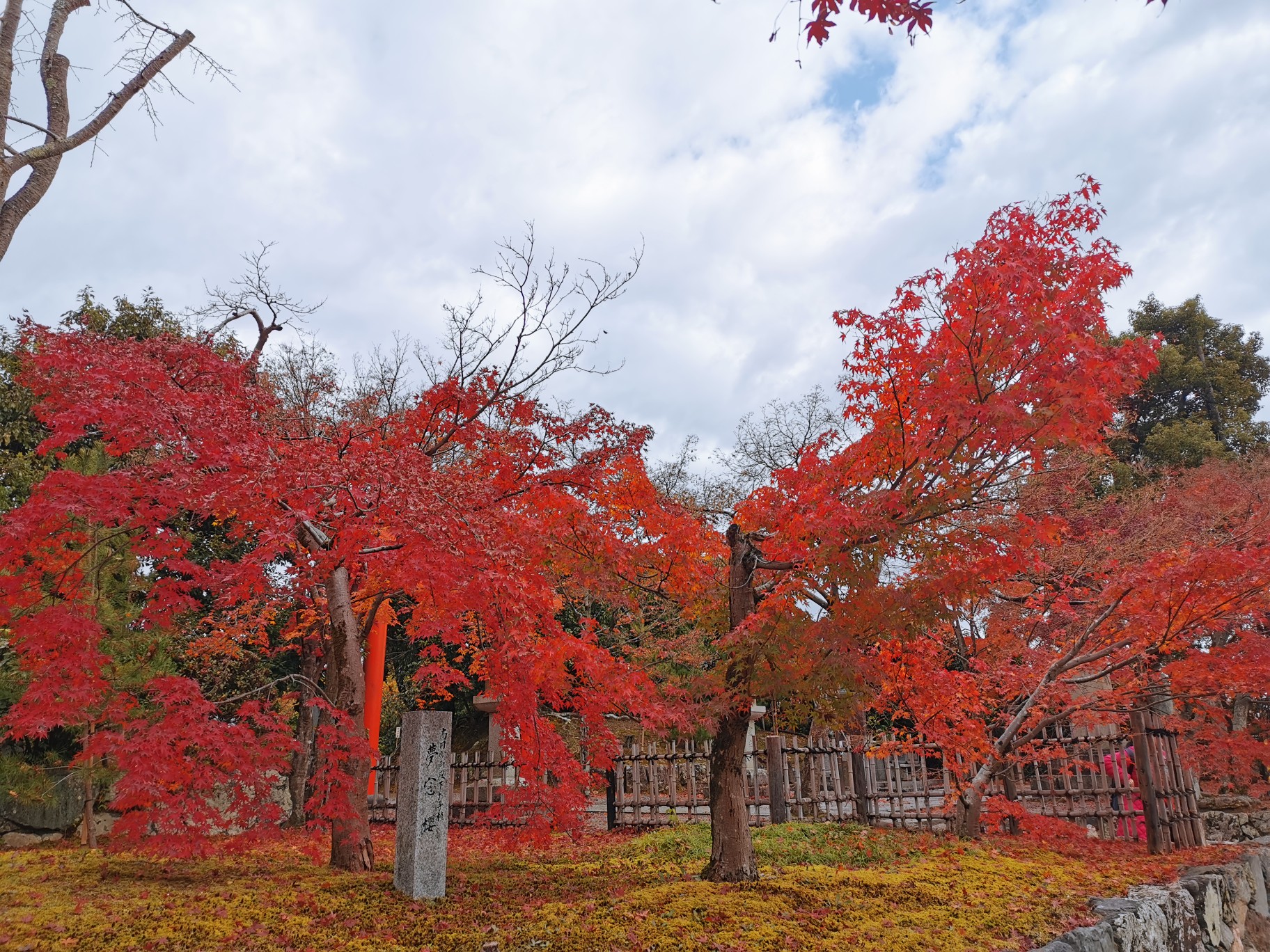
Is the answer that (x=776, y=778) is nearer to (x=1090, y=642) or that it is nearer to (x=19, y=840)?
(x=1090, y=642)

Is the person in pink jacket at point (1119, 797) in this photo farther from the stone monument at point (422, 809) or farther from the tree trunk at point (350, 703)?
→ the tree trunk at point (350, 703)

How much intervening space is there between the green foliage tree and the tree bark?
17994 mm

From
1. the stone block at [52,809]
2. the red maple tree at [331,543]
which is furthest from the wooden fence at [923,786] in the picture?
the stone block at [52,809]

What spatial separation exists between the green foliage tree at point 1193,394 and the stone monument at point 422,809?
20.8m

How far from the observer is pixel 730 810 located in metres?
7.34

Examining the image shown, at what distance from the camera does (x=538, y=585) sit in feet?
23.7

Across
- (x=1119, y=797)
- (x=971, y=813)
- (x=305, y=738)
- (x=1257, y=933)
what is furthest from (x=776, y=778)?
(x=305, y=738)

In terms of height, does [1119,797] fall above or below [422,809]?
below

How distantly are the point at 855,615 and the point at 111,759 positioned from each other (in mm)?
10051

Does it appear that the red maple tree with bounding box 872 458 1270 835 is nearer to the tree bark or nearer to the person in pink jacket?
the person in pink jacket

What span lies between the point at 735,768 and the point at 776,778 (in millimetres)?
4569

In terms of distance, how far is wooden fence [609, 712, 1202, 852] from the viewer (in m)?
9.77

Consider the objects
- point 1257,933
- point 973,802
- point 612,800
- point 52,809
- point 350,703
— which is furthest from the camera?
point 612,800

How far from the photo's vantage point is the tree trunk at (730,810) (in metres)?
7.25
